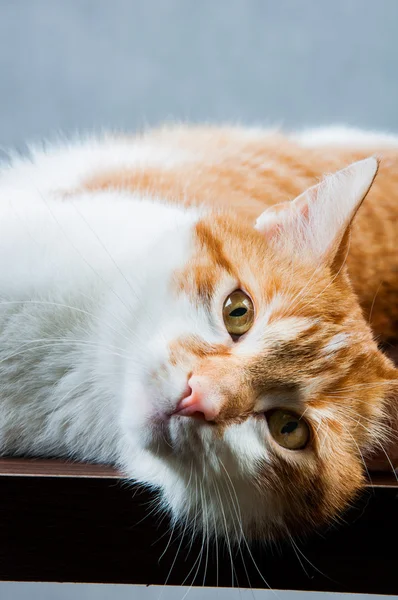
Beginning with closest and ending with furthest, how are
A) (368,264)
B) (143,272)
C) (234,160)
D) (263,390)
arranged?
(263,390), (143,272), (368,264), (234,160)

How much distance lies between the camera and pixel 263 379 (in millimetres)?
779

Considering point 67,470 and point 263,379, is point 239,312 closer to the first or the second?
point 263,379

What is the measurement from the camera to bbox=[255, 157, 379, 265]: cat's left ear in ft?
2.91

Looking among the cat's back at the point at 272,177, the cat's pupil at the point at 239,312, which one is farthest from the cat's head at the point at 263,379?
the cat's back at the point at 272,177

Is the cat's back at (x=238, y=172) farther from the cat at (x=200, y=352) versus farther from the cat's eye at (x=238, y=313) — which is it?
the cat's eye at (x=238, y=313)

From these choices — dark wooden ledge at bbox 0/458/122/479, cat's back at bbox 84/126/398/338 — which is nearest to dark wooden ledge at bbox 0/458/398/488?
dark wooden ledge at bbox 0/458/122/479

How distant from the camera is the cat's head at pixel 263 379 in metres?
0.75

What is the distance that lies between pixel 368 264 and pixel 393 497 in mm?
510

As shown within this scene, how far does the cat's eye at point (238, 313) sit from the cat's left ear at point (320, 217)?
0.12m

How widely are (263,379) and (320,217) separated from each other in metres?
0.27

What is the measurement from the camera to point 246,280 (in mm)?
877

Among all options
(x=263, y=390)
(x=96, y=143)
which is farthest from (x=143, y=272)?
(x=96, y=143)

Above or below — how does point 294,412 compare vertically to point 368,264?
below

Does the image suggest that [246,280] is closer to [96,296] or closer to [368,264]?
[96,296]
